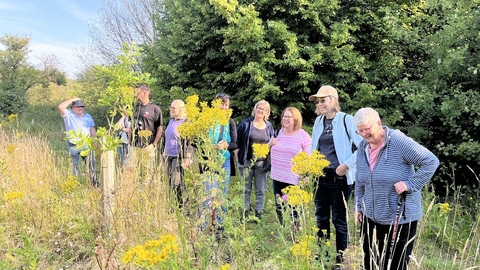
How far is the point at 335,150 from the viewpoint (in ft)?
10.1

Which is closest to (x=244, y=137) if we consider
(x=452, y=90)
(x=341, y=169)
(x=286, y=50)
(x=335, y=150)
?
(x=335, y=150)

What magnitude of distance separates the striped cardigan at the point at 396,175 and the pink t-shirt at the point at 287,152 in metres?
1.51

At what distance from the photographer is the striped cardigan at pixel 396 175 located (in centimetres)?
220

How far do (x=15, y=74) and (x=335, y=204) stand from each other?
74.3 ft

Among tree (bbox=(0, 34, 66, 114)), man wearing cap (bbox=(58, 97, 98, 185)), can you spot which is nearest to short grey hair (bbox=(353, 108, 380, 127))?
man wearing cap (bbox=(58, 97, 98, 185))

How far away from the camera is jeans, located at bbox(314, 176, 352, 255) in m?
3.08

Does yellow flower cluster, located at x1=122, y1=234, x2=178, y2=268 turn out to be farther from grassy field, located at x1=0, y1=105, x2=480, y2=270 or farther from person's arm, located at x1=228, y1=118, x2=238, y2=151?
person's arm, located at x1=228, y1=118, x2=238, y2=151

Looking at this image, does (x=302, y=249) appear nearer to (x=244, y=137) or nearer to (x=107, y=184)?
(x=107, y=184)

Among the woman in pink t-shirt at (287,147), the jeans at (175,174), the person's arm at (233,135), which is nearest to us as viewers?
the jeans at (175,174)

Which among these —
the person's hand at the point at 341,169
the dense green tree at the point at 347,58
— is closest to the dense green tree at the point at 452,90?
the dense green tree at the point at 347,58

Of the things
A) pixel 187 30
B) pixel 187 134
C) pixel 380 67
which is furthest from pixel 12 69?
pixel 187 134

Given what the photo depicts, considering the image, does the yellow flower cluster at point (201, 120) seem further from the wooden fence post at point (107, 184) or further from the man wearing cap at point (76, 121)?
the man wearing cap at point (76, 121)

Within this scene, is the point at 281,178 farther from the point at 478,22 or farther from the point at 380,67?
the point at 380,67

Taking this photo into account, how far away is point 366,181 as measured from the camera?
243cm
